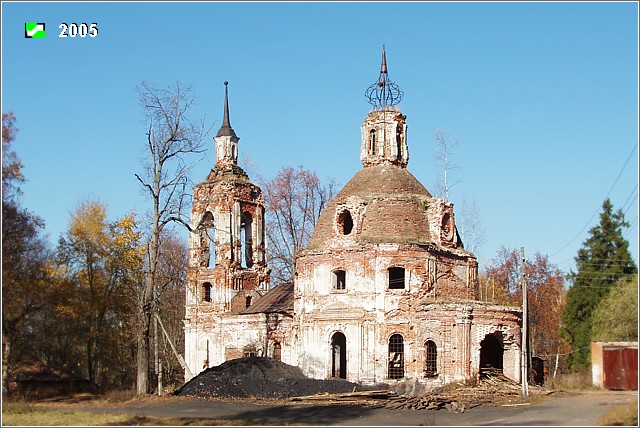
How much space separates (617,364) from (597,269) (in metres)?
13.8

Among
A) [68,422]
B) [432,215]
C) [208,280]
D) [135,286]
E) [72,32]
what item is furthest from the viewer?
[208,280]

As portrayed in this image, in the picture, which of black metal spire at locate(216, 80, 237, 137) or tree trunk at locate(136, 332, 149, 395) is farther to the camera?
black metal spire at locate(216, 80, 237, 137)

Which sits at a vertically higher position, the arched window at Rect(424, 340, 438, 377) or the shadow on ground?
the arched window at Rect(424, 340, 438, 377)

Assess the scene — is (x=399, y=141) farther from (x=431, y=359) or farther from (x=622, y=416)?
(x=622, y=416)

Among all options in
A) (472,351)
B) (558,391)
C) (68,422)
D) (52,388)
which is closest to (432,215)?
→ (472,351)

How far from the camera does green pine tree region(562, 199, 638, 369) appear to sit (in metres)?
41.3

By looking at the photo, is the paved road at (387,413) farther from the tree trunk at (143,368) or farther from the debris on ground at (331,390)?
the tree trunk at (143,368)

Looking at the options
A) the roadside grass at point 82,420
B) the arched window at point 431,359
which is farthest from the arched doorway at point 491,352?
the roadside grass at point 82,420

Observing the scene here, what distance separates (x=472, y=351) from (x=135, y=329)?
68.6 ft

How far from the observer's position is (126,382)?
157ft

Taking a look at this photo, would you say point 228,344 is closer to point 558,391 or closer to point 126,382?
point 126,382

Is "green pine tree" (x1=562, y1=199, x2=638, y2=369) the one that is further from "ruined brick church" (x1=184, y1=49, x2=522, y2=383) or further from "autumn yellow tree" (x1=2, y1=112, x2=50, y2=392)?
"autumn yellow tree" (x1=2, y1=112, x2=50, y2=392)

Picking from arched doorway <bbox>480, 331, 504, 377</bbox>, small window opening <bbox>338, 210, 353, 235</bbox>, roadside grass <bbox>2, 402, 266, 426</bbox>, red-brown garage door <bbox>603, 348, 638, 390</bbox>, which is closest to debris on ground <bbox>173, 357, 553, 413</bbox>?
arched doorway <bbox>480, 331, 504, 377</bbox>

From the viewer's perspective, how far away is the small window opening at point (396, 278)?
3431 centimetres
